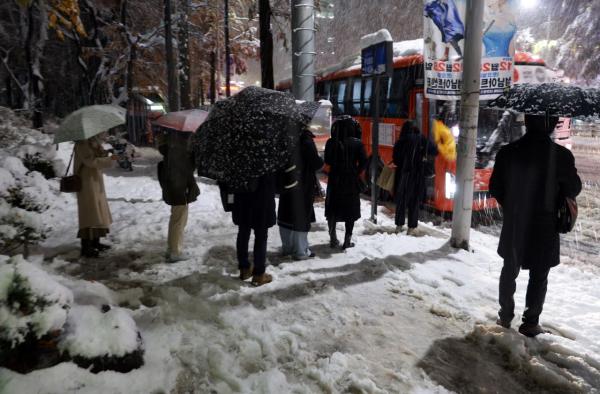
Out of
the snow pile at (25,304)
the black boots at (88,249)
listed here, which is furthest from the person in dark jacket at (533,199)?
the black boots at (88,249)

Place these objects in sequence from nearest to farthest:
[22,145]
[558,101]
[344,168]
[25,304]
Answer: [25,304], [558,101], [344,168], [22,145]

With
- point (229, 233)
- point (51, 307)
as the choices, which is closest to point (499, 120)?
point (229, 233)

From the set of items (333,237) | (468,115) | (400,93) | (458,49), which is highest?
(458,49)

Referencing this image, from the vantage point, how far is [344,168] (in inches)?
234

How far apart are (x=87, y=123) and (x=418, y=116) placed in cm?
620

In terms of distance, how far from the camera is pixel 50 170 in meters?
9.41

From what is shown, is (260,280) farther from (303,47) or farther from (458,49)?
(458,49)

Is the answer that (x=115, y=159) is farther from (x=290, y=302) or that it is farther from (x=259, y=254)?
(x=290, y=302)

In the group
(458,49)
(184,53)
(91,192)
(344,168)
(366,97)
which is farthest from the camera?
(184,53)

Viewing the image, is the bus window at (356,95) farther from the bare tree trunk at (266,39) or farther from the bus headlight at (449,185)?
the bus headlight at (449,185)

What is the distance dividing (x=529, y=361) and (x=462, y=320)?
789mm

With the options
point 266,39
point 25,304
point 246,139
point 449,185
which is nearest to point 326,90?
point 266,39

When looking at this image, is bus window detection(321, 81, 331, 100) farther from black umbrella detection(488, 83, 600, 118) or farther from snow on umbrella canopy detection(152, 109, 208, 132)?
black umbrella detection(488, 83, 600, 118)

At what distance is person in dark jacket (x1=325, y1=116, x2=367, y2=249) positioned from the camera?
231 inches
